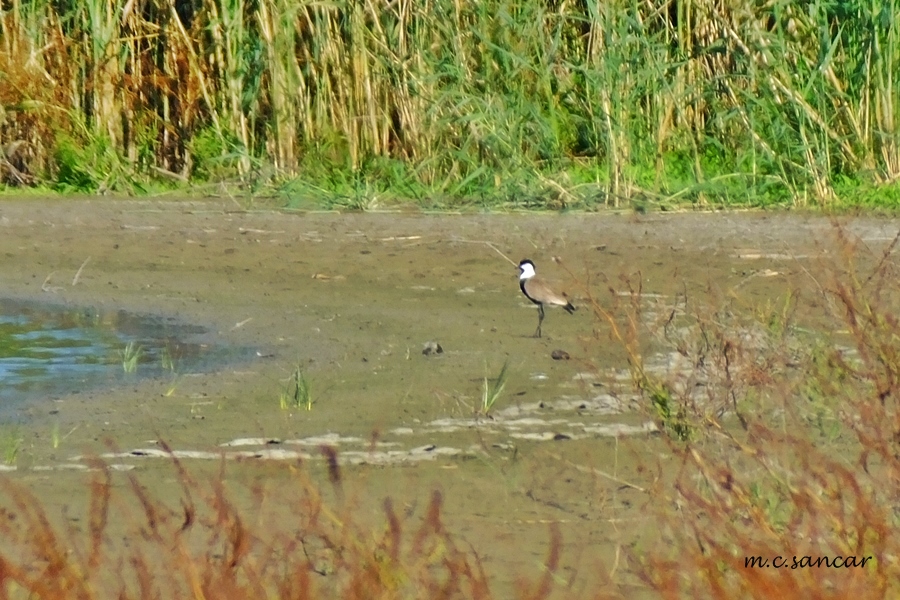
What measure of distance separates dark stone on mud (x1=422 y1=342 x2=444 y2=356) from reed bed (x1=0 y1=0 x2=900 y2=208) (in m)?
2.98

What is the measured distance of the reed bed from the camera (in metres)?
9.80

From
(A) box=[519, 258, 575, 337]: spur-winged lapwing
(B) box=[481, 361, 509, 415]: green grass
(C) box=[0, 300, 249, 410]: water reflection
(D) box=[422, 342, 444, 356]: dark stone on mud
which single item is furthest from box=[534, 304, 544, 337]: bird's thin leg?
(C) box=[0, 300, 249, 410]: water reflection

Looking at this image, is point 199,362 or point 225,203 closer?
point 199,362

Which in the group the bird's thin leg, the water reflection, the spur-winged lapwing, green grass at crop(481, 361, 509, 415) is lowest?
the water reflection

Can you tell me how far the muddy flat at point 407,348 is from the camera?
4.55 meters

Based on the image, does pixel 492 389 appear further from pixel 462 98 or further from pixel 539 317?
pixel 462 98

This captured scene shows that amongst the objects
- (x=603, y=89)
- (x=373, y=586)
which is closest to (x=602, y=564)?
(x=373, y=586)

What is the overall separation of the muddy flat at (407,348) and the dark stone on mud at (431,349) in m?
0.03

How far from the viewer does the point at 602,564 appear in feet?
12.7

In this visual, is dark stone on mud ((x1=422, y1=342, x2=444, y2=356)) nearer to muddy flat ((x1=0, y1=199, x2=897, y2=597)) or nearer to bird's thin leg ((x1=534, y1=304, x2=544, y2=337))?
muddy flat ((x1=0, y1=199, x2=897, y2=597))

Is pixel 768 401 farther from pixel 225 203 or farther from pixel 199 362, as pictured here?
pixel 225 203

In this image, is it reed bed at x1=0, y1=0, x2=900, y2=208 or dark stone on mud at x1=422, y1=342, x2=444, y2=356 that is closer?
dark stone on mud at x1=422, y1=342, x2=444, y2=356

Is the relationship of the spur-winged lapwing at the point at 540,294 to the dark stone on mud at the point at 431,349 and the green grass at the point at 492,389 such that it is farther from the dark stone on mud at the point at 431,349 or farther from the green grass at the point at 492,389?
the green grass at the point at 492,389

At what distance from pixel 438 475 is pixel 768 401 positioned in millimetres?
1169
